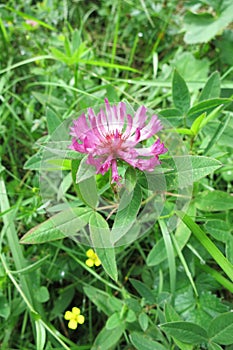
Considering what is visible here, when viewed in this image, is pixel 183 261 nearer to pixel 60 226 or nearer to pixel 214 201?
pixel 214 201

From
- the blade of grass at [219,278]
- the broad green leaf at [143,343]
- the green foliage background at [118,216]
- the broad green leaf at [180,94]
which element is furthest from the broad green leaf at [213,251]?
the broad green leaf at [180,94]

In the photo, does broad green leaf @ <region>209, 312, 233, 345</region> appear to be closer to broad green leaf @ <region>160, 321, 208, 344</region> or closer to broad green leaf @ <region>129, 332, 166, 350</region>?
broad green leaf @ <region>160, 321, 208, 344</region>

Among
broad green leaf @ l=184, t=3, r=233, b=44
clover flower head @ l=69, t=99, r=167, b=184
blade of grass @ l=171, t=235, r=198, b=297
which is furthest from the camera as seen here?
broad green leaf @ l=184, t=3, r=233, b=44

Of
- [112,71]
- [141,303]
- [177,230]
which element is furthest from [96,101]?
[141,303]

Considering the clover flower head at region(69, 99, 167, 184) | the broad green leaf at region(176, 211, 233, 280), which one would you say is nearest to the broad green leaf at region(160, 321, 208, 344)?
the broad green leaf at region(176, 211, 233, 280)

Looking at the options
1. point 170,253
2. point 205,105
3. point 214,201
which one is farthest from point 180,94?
point 170,253

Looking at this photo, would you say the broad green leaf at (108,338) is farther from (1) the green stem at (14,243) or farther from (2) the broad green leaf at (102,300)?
(1) the green stem at (14,243)

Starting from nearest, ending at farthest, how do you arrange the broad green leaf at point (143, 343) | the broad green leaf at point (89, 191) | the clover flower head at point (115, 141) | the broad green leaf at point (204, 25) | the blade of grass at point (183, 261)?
the clover flower head at point (115, 141)
the broad green leaf at point (89, 191)
the broad green leaf at point (143, 343)
the blade of grass at point (183, 261)
the broad green leaf at point (204, 25)
